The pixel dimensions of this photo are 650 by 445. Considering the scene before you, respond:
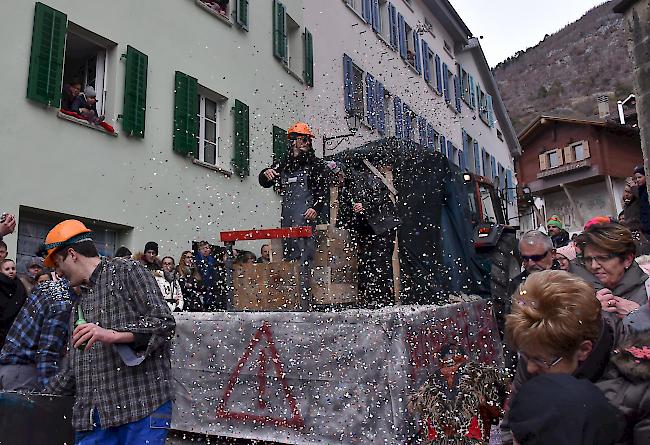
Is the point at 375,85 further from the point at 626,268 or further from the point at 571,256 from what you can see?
the point at 626,268

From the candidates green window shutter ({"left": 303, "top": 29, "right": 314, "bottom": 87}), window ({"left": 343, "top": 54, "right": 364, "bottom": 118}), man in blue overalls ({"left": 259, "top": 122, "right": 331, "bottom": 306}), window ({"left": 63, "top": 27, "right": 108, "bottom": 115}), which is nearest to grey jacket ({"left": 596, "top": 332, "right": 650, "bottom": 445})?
man in blue overalls ({"left": 259, "top": 122, "right": 331, "bottom": 306})

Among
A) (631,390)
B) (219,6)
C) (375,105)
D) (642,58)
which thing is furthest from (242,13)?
(631,390)

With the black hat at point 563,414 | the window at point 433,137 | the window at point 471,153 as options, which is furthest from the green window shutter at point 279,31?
the window at point 471,153

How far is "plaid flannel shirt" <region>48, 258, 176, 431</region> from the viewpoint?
2.84m

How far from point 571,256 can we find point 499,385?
1.44 meters

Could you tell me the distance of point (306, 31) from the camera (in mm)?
15133

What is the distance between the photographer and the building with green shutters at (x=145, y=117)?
805cm

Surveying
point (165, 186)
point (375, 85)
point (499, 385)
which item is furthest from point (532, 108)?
point (499, 385)

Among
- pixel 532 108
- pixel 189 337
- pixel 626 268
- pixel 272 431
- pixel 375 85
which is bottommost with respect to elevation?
A: pixel 272 431

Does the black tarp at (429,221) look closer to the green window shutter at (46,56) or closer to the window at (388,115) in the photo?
the green window shutter at (46,56)

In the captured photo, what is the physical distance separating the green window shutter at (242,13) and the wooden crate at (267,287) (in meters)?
8.91

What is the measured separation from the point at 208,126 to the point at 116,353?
935cm

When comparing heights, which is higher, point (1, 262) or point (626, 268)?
point (1, 262)

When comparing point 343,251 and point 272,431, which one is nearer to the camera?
point 272,431
